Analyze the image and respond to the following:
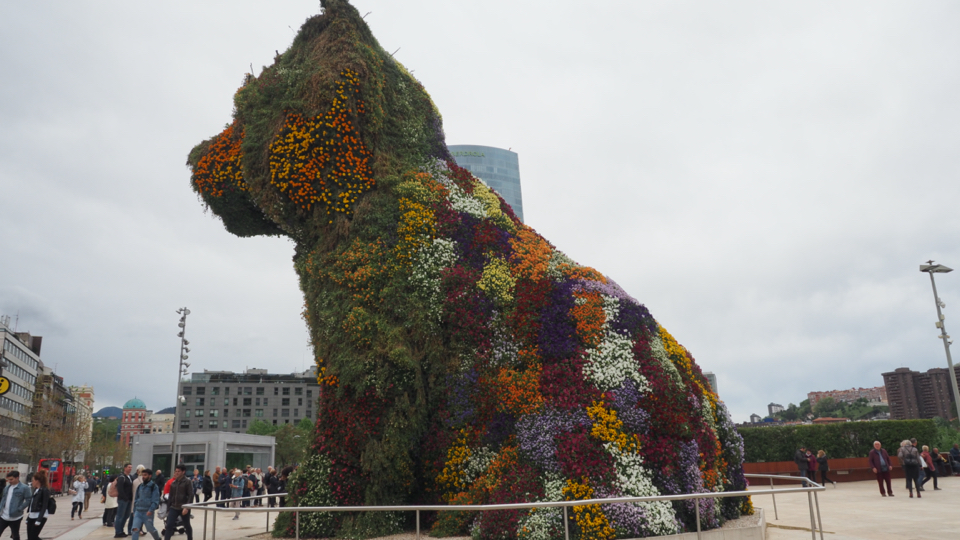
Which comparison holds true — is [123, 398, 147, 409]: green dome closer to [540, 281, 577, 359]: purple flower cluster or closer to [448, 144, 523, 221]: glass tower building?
[448, 144, 523, 221]: glass tower building

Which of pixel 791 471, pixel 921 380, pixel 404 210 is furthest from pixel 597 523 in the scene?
pixel 921 380

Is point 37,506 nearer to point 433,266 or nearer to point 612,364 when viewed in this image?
point 433,266

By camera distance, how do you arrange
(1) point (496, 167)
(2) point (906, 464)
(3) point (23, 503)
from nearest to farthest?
(3) point (23, 503), (2) point (906, 464), (1) point (496, 167)

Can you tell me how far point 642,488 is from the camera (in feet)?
34.9

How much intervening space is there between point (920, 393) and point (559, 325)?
6012 inches

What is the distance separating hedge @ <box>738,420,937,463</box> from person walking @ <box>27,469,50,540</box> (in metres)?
27.3

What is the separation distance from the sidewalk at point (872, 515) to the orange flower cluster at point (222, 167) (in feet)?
43.4

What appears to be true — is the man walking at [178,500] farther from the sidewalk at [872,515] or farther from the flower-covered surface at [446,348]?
the sidewalk at [872,515]

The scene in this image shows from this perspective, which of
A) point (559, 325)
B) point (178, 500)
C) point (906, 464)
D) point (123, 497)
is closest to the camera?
point (559, 325)

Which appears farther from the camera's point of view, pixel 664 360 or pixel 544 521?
pixel 664 360

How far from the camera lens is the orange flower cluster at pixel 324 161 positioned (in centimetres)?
1382

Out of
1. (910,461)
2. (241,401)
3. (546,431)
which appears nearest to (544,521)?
(546,431)

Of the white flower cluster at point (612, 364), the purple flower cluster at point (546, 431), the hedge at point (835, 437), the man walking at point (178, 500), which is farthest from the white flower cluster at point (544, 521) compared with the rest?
the hedge at point (835, 437)

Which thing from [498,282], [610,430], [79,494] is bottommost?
[79,494]
